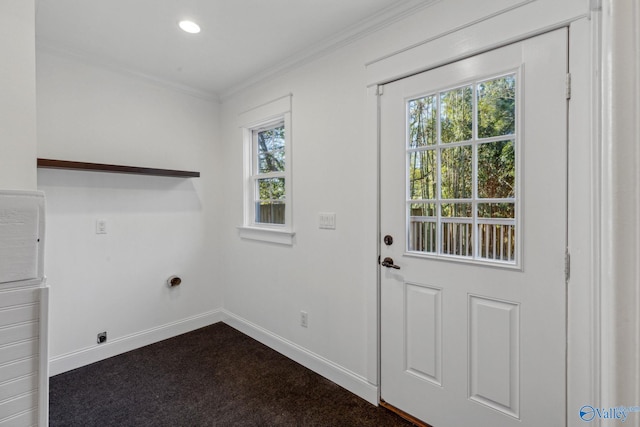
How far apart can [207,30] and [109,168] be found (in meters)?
1.26

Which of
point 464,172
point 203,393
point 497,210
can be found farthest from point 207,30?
A: point 203,393

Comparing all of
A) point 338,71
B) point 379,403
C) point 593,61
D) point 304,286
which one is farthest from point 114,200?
point 593,61

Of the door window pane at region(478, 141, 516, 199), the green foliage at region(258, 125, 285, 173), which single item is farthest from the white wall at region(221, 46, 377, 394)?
the door window pane at region(478, 141, 516, 199)

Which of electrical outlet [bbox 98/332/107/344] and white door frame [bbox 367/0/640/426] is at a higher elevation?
white door frame [bbox 367/0/640/426]

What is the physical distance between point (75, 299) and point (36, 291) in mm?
1759

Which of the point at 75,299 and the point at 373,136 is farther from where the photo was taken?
the point at 75,299

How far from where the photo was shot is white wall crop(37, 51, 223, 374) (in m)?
2.29

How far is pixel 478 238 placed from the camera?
5.10ft

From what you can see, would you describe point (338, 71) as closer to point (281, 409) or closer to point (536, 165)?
point (536, 165)

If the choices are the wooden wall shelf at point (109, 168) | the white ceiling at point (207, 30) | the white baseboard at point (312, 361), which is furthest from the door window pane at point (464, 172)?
the wooden wall shelf at point (109, 168)

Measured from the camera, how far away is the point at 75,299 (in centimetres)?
238

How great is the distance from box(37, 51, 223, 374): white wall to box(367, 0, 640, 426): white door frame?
6.43ft

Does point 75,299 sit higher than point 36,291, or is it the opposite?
point 36,291

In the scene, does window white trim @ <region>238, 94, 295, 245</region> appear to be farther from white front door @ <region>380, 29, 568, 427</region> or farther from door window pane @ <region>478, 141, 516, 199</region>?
door window pane @ <region>478, 141, 516, 199</region>
